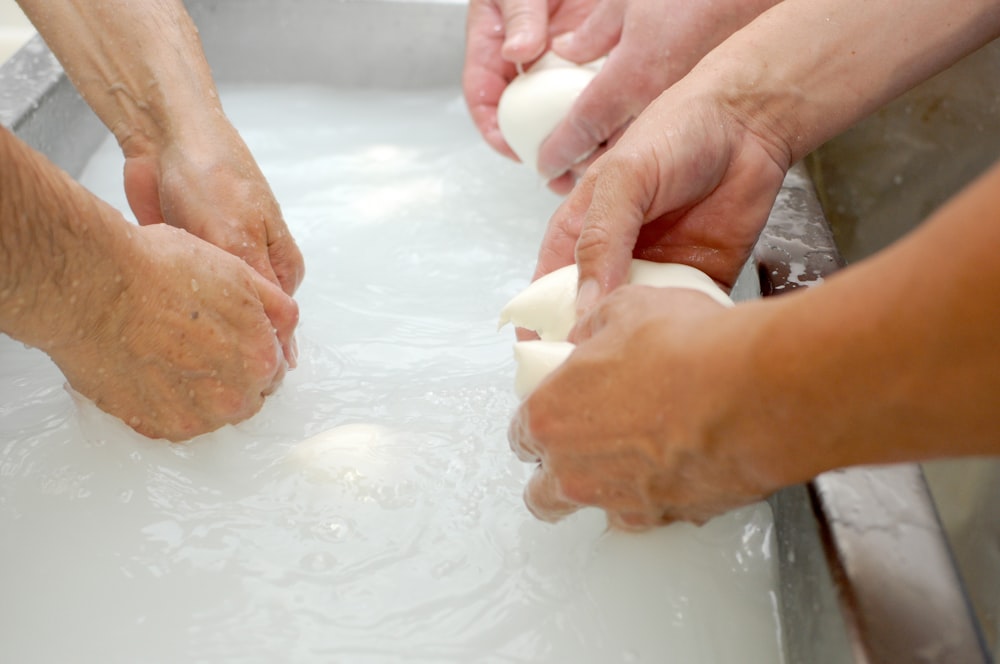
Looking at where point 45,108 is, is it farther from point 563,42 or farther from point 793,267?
point 793,267

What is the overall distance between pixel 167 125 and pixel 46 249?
45cm

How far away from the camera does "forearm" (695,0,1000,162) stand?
1208 millimetres

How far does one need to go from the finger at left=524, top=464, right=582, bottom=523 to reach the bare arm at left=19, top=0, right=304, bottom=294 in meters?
0.60

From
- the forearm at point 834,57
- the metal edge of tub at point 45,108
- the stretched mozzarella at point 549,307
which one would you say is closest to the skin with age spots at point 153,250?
the metal edge of tub at point 45,108

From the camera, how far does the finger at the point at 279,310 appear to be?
1245mm

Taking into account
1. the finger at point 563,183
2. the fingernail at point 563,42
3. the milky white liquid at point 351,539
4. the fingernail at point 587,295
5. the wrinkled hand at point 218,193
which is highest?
the wrinkled hand at point 218,193

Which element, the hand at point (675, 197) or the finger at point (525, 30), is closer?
the hand at point (675, 197)

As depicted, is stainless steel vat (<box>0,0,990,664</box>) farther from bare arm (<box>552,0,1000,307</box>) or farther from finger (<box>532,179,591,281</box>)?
finger (<box>532,179,591,281</box>)

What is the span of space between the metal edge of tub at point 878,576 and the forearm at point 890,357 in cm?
18

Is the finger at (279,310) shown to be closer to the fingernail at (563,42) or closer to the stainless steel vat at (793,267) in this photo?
the stainless steel vat at (793,267)

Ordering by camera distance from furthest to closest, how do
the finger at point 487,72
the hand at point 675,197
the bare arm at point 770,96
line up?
the finger at point 487,72 < the bare arm at point 770,96 < the hand at point 675,197

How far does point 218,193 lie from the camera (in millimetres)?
1295

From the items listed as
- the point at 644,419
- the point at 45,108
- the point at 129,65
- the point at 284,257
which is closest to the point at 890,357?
the point at 644,419

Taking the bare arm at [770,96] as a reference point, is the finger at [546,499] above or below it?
below
